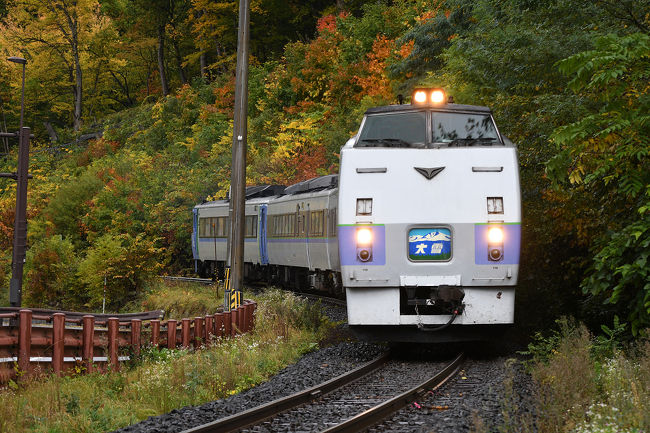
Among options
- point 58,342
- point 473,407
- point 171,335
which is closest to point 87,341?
point 58,342

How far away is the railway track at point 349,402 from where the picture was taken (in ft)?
27.3

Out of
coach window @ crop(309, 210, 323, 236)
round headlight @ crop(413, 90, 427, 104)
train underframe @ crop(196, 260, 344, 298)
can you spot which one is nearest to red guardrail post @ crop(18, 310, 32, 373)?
round headlight @ crop(413, 90, 427, 104)

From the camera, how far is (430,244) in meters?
12.2

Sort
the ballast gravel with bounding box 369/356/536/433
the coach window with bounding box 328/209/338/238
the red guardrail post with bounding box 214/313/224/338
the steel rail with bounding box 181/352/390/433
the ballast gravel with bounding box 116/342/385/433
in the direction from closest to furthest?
the ballast gravel with bounding box 369/356/536/433
the steel rail with bounding box 181/352/390/433
the ballast gravel with bounding box 116/342/385/433
the red guardrail post with bounding box 214/313/224/338
the coach window with bounding box 328/209/338/238

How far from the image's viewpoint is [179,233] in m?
40.9

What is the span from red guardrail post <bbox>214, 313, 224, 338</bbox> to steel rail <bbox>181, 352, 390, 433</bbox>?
4.07m

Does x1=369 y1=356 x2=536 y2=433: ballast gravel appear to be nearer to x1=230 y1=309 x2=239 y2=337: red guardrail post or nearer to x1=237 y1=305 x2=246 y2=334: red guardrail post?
x1=230 y1=309 x2=239 y2=337: red guardrail post

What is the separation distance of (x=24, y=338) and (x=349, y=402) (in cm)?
528

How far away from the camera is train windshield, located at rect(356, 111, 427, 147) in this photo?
12898 mm

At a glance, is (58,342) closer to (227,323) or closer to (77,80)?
(227,323)

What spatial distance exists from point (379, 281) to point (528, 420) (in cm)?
477

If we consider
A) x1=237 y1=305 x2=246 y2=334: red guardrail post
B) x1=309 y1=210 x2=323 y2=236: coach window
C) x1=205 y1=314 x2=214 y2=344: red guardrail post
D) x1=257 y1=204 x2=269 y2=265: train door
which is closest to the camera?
x1=205 y1=314 x2=214 y2=344: red guardrail post

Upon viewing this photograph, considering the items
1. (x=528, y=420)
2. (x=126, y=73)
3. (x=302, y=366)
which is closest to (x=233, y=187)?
(x=302, y=366)

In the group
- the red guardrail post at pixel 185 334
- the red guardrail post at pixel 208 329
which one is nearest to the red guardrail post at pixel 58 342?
Answer: the red guardrail post at pixel 185 334
